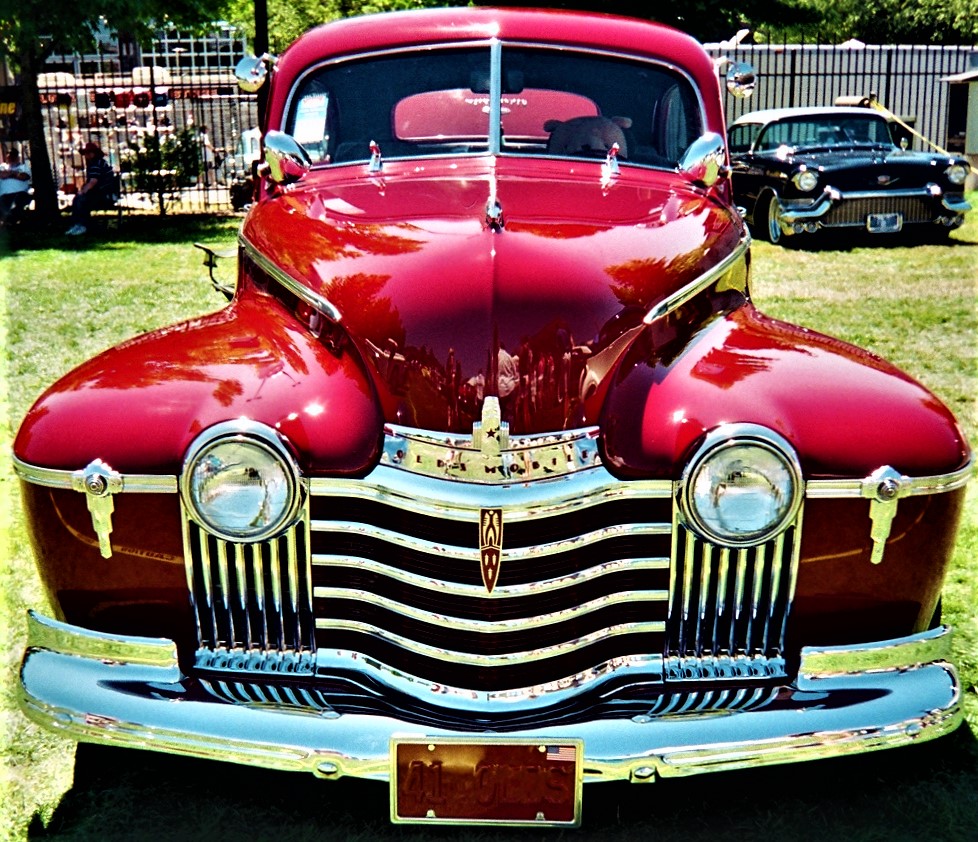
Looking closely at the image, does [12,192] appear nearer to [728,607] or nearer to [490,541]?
[490,541]

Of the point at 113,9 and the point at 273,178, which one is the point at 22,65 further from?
the point at 273,178

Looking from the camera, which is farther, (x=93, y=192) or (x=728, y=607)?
(x=93, y=192)

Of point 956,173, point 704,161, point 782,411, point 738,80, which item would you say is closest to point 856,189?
point 956,173

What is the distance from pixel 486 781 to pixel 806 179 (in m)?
11.0

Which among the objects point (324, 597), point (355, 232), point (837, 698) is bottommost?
point (837, 698)

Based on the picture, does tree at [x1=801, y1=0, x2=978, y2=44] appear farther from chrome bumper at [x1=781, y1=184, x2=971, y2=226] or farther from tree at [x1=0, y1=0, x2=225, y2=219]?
chrome bumper at [x1=781, y1=184, x2=971, y2=226]

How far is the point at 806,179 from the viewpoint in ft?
40.7

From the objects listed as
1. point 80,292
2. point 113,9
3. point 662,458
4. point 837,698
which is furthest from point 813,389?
point 113,9

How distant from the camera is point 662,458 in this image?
8.29 ft

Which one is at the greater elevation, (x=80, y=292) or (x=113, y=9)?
(x=113, y=9)

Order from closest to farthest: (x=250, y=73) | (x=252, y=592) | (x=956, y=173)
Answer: (x=252, y=592)
(x=250, y=73)
(x=956, y=173)

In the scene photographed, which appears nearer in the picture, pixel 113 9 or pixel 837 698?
pixel 837 698

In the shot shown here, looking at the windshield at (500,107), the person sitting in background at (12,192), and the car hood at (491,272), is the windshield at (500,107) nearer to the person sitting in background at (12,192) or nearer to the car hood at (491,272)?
the car hood at (491,272)

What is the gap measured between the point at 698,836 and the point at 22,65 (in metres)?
15.5
